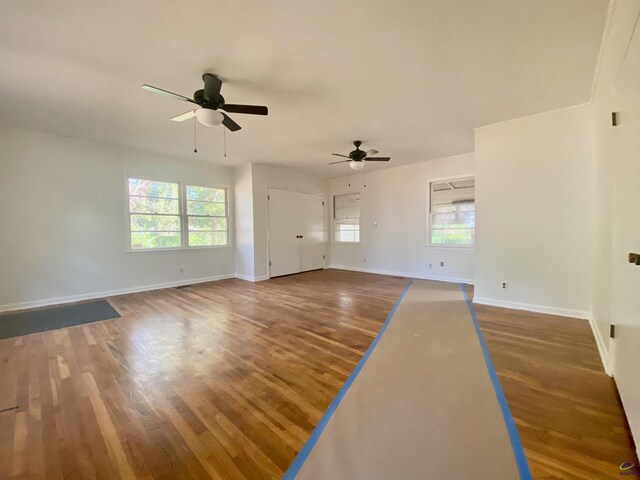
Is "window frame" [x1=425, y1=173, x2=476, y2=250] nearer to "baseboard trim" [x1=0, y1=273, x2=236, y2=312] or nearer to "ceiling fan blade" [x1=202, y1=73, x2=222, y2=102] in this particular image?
"ceiling fan blade" [x1=202, y1=73, x2=222, y2=102]

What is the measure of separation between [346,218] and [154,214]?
466 cm

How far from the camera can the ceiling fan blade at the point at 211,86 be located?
8.21ft

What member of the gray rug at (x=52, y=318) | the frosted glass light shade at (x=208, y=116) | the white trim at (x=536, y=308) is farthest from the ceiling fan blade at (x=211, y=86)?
the white trim at (x=536, y=308)

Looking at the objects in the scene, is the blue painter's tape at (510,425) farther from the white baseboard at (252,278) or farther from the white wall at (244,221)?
the white wall at (244,221)

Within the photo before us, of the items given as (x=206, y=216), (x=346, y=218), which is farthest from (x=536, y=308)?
(x=206, y=216)

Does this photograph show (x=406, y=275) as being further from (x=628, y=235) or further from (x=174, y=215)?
(x=174, y=215)

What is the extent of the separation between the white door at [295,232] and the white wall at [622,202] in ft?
17.9

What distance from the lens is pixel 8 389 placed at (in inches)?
78.7

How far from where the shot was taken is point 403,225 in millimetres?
6203

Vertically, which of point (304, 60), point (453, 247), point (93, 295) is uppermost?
point (304, 60)

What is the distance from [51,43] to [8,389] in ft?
8.91

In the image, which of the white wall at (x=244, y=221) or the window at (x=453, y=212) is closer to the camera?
the window at (x=453, y=212)

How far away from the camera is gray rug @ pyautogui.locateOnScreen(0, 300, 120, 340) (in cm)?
319

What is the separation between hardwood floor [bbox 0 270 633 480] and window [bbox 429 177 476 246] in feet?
7.29
